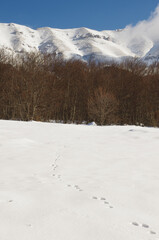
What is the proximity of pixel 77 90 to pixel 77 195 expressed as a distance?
22.3 meters

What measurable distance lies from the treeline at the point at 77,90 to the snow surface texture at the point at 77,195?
13136 millimetres

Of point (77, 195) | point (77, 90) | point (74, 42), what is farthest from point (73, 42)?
point (77, 195)

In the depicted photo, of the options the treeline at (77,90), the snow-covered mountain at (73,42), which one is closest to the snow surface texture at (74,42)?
the snow-covered mountain at (73,42)

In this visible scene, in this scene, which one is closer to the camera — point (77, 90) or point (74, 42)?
point (77, 90)

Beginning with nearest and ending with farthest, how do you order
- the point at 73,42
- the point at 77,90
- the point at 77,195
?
the point at 77,195
the point at 77,90
the point at 73,42

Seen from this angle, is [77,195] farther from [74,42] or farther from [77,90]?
[74,42]

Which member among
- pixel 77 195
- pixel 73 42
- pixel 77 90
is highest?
pixel 73 42

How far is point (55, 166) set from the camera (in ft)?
14.4

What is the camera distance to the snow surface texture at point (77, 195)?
2.05m

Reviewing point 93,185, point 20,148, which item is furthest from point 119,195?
point 20,148

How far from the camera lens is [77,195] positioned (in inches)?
115

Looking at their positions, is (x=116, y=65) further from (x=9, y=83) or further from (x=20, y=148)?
(x=20, y=148)

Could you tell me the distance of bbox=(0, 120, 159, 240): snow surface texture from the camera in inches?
80.6

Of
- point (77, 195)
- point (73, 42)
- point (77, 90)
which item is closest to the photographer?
point (77, 195)
